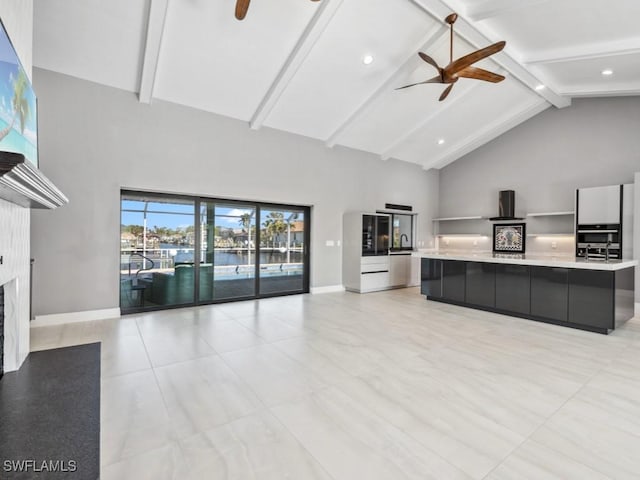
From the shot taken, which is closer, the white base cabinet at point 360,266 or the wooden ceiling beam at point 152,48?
the wooden ceiling beam at point 152,48

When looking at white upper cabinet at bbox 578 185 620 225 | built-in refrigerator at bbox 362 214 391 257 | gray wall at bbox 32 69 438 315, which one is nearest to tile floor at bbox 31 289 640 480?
gray wall at bbox 32 69 438 315

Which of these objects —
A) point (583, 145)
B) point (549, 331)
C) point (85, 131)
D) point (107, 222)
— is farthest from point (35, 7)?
point (583, 145)

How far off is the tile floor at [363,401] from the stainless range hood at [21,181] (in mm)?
1446

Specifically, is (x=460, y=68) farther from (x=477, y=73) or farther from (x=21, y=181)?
(x=21, y=181)

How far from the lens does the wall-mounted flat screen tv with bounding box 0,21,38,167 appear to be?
1.65 metres

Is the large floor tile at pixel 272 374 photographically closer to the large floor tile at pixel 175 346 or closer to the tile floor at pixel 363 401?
the tile floor at pixel 363 401

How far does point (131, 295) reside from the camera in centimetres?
486

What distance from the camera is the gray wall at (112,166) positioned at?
13.5 ft

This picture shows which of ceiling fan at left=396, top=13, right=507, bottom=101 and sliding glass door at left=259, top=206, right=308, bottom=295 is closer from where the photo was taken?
ceiling fan at left=396, top=13, right=507, bottom=101

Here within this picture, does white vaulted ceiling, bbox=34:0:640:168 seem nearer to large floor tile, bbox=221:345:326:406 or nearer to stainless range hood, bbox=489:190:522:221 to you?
stainless range hood, bbox=489:190:522:221

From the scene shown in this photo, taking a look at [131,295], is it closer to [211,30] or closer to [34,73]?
[34,73]

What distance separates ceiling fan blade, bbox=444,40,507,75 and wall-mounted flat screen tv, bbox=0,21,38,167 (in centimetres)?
412

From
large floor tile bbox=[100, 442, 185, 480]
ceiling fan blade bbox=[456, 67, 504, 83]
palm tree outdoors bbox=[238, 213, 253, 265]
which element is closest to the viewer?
large floor tile bbox=[100, 442, 185, 480]

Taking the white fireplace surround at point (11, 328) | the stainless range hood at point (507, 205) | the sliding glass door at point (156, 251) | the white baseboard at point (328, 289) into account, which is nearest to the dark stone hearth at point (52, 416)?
the white fireplace surround at point (11, 328)
